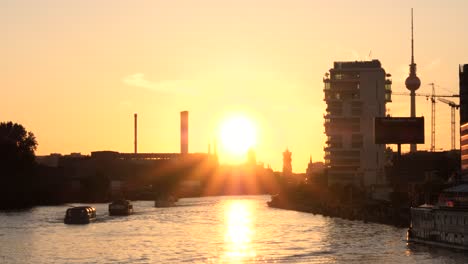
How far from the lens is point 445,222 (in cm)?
12544

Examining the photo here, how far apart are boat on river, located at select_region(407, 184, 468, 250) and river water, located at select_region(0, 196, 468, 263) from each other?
2152 mm

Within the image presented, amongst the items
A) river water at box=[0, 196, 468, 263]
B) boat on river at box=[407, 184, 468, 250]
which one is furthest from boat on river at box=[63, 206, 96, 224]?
boat on river at box=[407, 184, 468, 250]

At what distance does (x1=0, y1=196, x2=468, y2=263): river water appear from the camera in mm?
110125

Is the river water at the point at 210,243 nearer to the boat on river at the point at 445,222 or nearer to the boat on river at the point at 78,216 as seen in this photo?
the boat on river at the point at 445,222

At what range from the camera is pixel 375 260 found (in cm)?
10769

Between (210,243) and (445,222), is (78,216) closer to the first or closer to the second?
(210,243)

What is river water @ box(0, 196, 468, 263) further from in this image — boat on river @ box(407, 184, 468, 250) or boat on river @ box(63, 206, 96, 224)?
boat on river @ box(63, 206, 96, 224)

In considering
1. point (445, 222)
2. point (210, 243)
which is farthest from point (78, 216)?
point (445, 222)

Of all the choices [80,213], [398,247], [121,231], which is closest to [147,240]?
[121,231]

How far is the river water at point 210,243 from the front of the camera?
110125 mm

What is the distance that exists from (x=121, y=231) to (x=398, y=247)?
4961 cm

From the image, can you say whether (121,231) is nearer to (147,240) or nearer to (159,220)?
(147,240)

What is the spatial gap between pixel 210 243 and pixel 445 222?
31.5m

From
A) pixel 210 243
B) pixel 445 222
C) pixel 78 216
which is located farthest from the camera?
pixel 78 216
